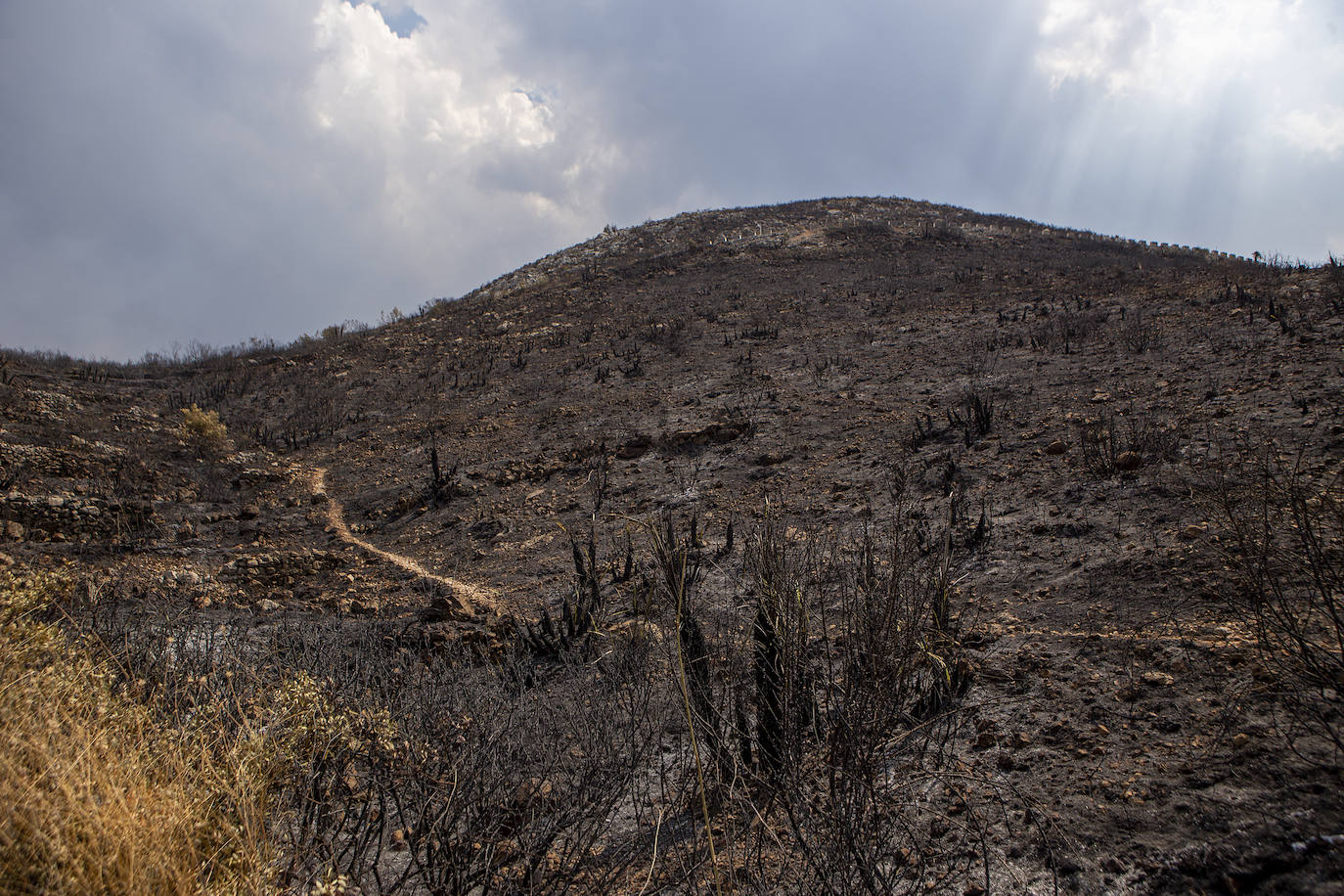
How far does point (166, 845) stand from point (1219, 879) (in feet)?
11.9

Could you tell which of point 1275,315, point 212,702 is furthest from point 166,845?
point 1275,315

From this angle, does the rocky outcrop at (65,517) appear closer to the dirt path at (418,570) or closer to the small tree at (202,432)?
the dirt path at (418,570)

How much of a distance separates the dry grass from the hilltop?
599 mm

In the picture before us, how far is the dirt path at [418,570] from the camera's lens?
6.25m

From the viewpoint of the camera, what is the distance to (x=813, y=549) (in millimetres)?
3752

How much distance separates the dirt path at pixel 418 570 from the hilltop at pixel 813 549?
0.18 feet

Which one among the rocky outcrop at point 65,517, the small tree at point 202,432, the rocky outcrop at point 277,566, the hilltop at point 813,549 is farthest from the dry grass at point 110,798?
the small tree at point 202,432

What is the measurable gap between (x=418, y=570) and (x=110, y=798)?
18.5 feet

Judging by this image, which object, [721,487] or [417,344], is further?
[417,344]

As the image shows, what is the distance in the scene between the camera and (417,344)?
733 inches

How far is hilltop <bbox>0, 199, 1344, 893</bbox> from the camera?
8.13 feet

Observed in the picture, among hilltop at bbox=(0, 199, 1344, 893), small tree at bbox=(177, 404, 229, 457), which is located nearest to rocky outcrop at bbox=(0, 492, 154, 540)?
hilltop at bbox=(0, 199, 1344, 893)

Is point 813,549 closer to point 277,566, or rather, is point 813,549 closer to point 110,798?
point 110,798

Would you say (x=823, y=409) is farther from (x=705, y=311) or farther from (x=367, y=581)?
(x=705, y=311)
